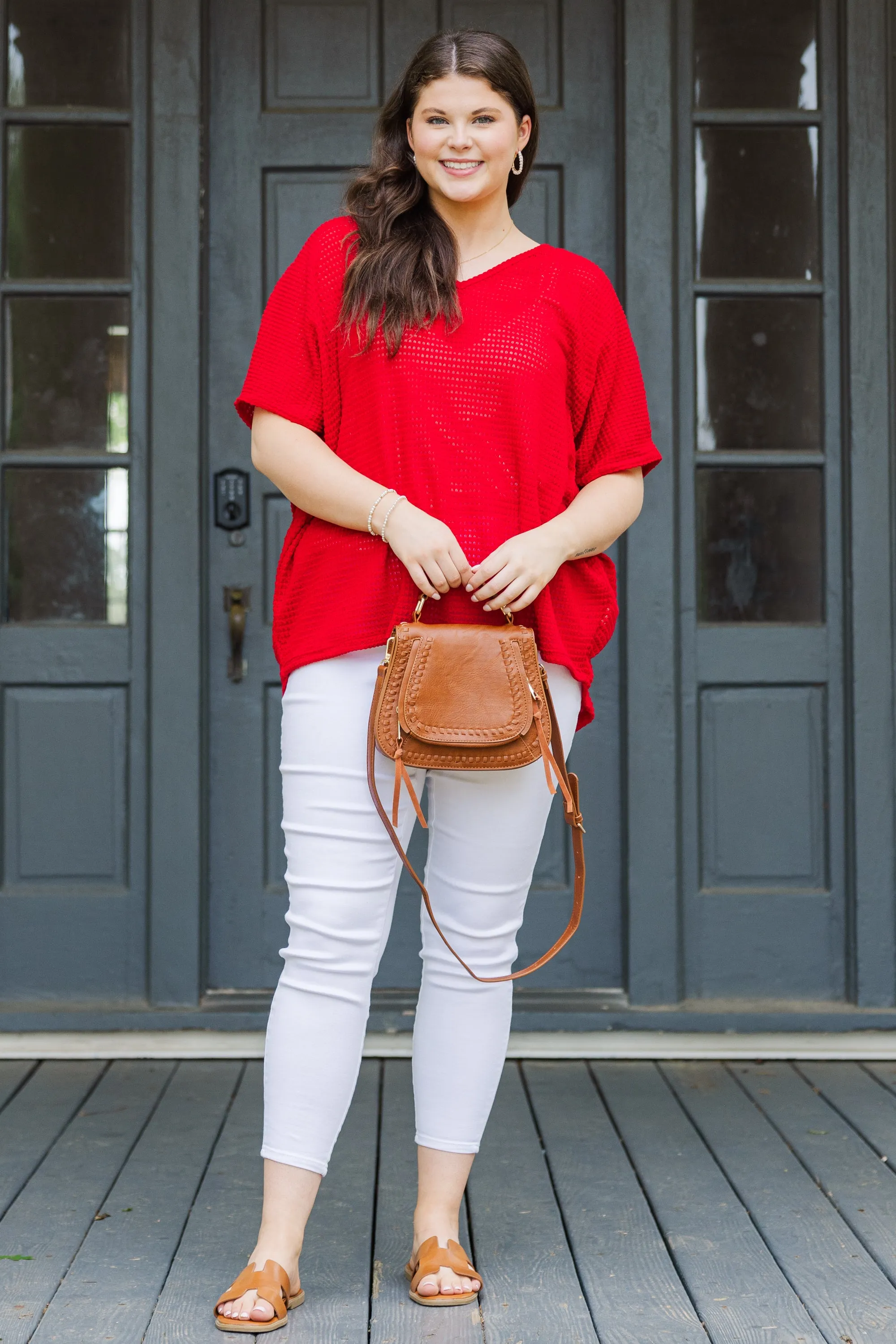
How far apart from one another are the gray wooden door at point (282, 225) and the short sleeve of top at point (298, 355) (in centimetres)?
119

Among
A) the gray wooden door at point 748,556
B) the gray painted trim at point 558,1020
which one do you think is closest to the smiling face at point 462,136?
the gray wooden door at point 748,556

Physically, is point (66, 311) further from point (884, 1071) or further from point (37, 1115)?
point (884, 1071)

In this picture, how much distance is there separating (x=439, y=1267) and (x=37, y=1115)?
3.41 feet

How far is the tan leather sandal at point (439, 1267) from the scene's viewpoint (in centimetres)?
159

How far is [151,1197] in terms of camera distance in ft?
6.40

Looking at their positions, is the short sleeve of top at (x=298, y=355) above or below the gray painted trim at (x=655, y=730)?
above

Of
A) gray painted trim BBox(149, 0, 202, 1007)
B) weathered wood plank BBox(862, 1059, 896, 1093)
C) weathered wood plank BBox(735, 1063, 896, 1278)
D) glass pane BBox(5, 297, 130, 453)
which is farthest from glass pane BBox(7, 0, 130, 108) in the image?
weathered wood plank BBox(862, 1059, 896, 1093)

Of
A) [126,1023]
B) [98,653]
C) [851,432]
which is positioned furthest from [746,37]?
[126,1023]

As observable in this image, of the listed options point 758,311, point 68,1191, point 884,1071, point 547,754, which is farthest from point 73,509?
point 884,1071

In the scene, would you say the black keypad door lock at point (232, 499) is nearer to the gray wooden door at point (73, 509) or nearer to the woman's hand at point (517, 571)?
the gray wooden door at point (73, 509)

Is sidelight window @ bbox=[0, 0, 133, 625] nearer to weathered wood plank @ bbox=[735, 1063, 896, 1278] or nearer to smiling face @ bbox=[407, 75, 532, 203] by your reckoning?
smiling face @ bbox=[407, 75, 532, 203]

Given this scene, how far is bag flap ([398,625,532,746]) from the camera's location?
58.7 inches

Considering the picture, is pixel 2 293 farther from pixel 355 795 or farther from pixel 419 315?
pixel 355 795

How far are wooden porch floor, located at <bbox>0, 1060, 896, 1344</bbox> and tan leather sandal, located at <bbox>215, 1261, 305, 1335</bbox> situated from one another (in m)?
0.02
